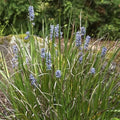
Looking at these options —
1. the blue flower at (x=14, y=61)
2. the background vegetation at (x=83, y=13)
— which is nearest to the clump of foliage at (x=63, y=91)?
the blue flower at (x=14, y=61)

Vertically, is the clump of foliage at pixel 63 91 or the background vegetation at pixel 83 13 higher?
the clump of foliage at pixel 63 91

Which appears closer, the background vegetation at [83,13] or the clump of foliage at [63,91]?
the clump of foliage at [63,91]

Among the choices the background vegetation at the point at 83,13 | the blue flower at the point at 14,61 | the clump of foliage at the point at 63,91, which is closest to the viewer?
the clump of foliage at the point at 63,91

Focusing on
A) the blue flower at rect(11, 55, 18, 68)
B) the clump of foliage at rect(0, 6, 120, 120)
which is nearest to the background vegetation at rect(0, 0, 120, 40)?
the blue flower at rect(11, 55, 18, 68)

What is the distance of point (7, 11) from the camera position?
6.45 m

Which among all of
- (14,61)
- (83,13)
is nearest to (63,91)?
(14,61)

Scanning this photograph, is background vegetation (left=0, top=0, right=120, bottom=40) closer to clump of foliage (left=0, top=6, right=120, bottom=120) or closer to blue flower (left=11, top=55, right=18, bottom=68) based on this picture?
blue flower (left=11, top=55, right=18, bottom=68)

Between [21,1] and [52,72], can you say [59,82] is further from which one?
[21,1]

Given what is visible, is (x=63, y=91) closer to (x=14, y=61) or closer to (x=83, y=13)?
(x=14, y=61)

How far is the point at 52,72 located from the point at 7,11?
4.76 metres

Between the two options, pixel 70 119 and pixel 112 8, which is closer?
pixel 70 119

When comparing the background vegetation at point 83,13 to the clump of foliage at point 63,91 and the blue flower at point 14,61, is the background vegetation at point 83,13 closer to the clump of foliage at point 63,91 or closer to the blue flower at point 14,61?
the blue flower at point 14,61

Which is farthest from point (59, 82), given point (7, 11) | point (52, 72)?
point (7, 11)

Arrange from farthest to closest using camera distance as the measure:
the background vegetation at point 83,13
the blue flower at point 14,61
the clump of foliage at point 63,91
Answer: the background vegetation at point 83,13 → the blue flower at point 14,61 → the clump of foliage at point 63,91
